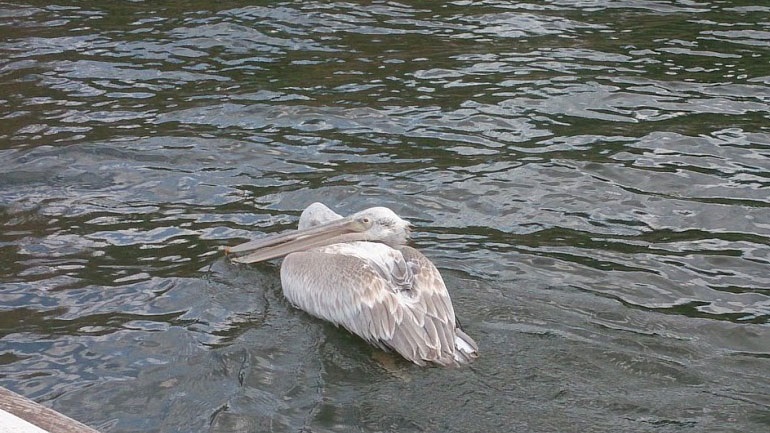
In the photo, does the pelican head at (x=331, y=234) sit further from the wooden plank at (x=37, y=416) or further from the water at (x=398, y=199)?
the wooden plank at (x=37, y=416)

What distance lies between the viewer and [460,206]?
21.1ft

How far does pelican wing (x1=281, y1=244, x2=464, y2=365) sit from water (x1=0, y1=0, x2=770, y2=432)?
0.31 feet

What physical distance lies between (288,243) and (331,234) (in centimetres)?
26

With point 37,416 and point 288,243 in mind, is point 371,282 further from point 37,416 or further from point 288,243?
point 37,416

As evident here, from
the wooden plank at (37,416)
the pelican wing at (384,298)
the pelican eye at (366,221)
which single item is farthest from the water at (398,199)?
the wooden plank at (37,416)

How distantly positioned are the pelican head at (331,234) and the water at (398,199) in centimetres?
14

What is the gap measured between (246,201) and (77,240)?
1.08 m

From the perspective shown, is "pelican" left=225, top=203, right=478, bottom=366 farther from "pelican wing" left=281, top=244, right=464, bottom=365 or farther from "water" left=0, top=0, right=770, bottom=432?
A: "water" left=0, top=0, right=770, bottom=432

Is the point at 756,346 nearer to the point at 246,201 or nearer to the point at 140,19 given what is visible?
the point at 246,201

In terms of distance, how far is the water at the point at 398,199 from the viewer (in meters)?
4.41

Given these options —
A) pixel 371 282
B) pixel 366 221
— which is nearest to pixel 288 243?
pixel 366 221

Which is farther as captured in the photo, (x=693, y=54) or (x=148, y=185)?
(x=693, y=54)

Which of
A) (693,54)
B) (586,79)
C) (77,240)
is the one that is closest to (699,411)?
(77,240)

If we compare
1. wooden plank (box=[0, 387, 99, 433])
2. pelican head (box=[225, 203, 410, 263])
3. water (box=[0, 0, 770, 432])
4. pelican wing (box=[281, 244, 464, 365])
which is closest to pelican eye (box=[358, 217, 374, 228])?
pelican head (box=[225, 203, 410, 263])
